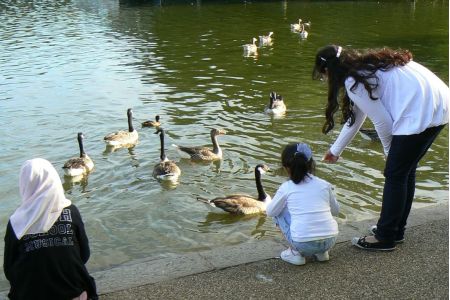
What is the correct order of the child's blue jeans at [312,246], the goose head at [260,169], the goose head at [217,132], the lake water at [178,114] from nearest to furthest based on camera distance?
the child's blue jeans at [312,246] < the lake water at [178,114] < the goose head at [260,169] < the goose head at [217,132]

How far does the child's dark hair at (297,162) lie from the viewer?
4993mm

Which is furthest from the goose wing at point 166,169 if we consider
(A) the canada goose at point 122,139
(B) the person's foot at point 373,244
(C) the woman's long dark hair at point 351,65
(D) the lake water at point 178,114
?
(C) the woman's long dark hair at point 351,65

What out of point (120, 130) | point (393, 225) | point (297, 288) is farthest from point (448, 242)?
point (120, 130)

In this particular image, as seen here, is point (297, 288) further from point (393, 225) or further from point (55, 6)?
point (55, 6)

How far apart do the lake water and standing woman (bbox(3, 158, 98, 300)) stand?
2.63 m

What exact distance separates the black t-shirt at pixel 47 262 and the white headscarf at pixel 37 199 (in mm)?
87

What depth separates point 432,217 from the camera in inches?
239

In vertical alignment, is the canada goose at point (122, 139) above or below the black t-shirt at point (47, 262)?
below

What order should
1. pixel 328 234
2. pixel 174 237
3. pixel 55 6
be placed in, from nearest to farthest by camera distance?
pixel 328 234 < pixel 174 237 < pixel 55 6

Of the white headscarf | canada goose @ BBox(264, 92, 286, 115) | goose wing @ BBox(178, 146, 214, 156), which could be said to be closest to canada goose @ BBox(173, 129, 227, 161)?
goose wing @ BBox(178, 146, 214, 156)

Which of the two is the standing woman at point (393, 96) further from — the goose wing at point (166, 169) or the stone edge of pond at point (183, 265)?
the goose wing at point (166, 169)

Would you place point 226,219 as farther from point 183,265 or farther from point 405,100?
point 405,100

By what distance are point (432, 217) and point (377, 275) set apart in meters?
1.63

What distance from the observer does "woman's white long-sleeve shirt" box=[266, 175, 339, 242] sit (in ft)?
16.3
